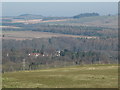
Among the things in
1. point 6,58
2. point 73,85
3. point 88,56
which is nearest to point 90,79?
point 73,85

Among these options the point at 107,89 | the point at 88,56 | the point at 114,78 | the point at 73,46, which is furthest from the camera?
the point at 73,46

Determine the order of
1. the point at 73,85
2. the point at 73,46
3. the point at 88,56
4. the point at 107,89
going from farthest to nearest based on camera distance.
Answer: the point at 73,46 → the point at 88,56 → the point at 73,85 → the point at 107,89

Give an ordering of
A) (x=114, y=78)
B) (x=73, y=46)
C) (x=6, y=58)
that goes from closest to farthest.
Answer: (x=114, y=78)
(x=6, y=58)
(x=73, y=46)

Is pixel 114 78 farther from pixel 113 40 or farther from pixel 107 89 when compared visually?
pixel 113 40

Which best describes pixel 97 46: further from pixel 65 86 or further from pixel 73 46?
pixel 65 86

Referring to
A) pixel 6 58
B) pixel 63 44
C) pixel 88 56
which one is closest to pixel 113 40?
pixel 63 44

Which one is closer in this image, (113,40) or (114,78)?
(114,78)

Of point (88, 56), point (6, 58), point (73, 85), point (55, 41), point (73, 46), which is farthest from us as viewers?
point (55, 41)

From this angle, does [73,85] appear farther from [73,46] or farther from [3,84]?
[73,46]

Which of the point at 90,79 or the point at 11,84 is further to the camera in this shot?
the point at 90,79
